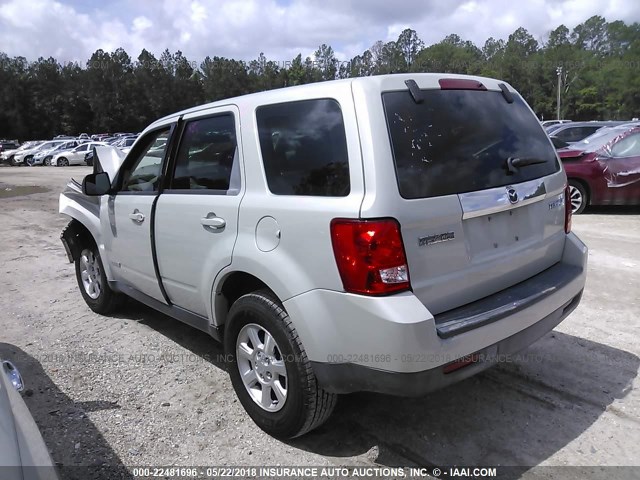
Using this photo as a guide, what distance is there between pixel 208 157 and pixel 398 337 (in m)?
1.82

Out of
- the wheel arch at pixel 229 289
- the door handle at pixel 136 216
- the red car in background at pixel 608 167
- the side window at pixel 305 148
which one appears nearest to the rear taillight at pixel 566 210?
the side window at pixel 305 148

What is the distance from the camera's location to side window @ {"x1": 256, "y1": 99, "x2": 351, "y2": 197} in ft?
8.31

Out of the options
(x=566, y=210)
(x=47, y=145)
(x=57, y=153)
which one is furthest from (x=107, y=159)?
(x=47, y=145)

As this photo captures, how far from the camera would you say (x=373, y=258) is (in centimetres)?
233

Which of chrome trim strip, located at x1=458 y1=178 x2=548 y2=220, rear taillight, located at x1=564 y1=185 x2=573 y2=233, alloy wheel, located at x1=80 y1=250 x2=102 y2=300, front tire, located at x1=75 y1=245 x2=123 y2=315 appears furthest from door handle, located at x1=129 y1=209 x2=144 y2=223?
rear taillight, located at x1=564 y1=185 x2=573 y2=233

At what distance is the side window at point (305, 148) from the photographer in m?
2.53

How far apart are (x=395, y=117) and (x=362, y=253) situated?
0.70m

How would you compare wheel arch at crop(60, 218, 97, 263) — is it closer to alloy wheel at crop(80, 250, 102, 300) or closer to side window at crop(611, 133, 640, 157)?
alloy wheel at crop(80, 250, 102, 300)

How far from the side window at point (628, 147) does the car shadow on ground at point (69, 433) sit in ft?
29.6

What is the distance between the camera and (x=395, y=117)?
250cm

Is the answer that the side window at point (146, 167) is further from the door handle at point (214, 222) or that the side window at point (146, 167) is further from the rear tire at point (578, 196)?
the rear tire at point (578, 196)

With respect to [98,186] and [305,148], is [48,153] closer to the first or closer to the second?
[98,186]

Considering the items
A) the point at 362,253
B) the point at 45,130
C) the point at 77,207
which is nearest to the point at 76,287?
Result: the point at 77,207

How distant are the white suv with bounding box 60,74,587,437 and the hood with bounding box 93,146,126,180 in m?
2.04
